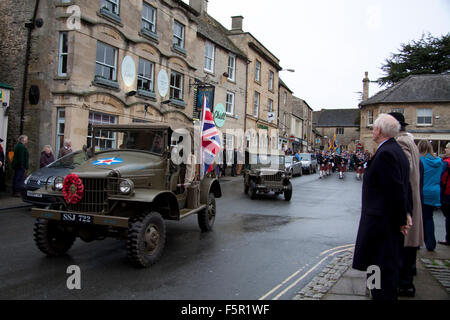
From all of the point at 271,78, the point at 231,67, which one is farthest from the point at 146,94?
the point at 271,78

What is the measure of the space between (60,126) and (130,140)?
9091 millimetres

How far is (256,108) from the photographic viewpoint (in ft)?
102

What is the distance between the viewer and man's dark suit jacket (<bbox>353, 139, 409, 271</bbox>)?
3271mm

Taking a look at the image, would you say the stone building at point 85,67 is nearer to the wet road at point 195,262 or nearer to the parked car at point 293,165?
the wet road at point 195,262

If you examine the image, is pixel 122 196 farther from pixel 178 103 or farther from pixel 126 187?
pixel 178 103

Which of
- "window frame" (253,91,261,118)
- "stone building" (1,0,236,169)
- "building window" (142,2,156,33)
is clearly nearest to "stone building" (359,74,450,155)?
"window frame" (253,91,261,118)

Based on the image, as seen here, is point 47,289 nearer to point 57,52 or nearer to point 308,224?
point 308,224

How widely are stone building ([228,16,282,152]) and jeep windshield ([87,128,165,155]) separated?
20484 mm

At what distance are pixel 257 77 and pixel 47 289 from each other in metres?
28.9

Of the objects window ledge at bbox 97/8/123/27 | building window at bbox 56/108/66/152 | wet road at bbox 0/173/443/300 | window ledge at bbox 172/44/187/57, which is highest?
window ledge at bbox 172/44/187/57

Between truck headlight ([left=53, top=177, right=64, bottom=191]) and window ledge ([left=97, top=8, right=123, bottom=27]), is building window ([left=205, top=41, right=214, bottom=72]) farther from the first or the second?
truck headlight ([left=53, top=177, right=64, bottom=191])

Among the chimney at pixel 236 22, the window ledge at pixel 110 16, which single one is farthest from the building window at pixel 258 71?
the window ledge at pixel 110 16

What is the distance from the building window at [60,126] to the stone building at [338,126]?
64.7 meters
